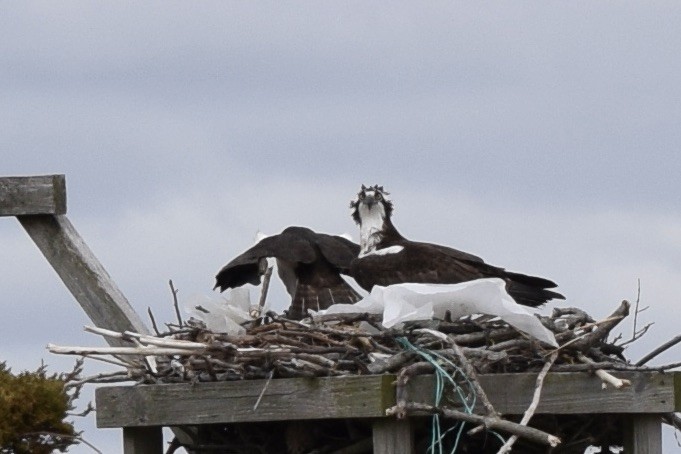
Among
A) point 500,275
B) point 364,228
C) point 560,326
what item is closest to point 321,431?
point 560,326

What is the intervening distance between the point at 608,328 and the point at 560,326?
26 centimetres

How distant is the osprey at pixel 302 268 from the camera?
801 centimetres

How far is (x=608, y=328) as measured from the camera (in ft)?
21.2

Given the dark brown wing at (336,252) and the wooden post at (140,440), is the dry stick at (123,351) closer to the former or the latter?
the wooden post at (140,440)

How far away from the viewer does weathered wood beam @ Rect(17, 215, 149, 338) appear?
7234 millimetres

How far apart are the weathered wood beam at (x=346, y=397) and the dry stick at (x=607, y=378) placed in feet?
0.15

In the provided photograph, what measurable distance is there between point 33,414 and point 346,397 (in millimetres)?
1322

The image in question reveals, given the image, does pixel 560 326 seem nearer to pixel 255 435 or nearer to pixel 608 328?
pixel 608 328

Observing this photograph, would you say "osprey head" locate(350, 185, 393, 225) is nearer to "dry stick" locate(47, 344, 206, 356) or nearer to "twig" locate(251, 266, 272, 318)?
"twig" locate(251, 266, 272, 318)

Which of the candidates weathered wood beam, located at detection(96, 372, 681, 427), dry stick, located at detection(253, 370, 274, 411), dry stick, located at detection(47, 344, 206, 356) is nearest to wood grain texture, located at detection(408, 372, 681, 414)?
weathered wood beam, located at detection(96, 372, 681, 427)

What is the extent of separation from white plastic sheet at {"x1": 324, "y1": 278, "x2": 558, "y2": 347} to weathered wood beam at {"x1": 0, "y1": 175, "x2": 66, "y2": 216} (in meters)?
1.44

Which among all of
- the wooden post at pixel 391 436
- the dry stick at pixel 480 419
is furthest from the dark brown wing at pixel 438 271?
the dry stick at pixel 480 419

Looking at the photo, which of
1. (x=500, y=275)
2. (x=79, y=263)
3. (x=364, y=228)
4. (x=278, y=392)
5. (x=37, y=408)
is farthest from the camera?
(x=364, y=228)

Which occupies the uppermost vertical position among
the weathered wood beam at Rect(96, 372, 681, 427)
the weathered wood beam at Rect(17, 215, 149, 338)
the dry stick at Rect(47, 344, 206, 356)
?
the weathered wood beam at Rect(17, 215, 149, 338)
